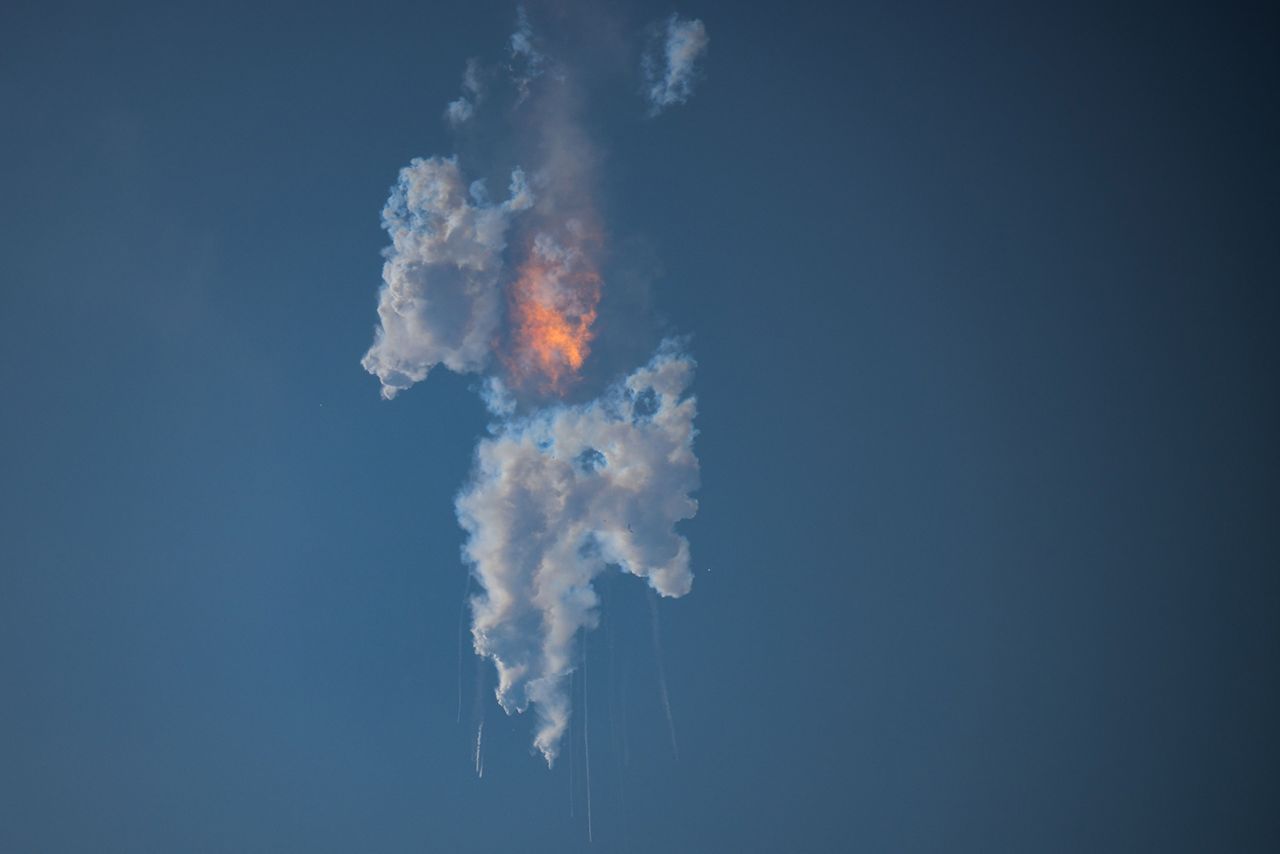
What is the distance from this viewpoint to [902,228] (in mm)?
25234

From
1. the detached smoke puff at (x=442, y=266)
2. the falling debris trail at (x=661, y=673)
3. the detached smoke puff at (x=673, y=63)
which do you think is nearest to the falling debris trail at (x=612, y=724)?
the falling debris trail at (x=661, y=673)

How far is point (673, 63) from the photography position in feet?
69.5

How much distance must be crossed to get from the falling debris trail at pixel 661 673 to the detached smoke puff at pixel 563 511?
8.32 feet

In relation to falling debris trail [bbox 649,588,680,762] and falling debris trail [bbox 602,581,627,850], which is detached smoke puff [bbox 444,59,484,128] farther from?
falling debris trail [bbox 649,588,680,762]

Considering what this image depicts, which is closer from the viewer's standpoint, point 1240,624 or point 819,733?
point 819,733

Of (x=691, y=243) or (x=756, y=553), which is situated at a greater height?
(x=691, y=243)

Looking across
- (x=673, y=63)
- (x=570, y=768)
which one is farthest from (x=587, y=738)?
(x=673, y=63)

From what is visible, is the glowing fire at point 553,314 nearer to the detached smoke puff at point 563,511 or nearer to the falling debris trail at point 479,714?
the detached smoke puff at point 563,511

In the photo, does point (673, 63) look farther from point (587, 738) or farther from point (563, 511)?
point (587, 738)

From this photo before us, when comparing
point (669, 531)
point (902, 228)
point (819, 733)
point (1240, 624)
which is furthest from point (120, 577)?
point (1240, 624)

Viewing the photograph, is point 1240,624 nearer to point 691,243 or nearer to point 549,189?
point 691,243

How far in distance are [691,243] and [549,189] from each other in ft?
17.3

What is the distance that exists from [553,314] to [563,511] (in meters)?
5.69

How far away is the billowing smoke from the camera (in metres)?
18.8
